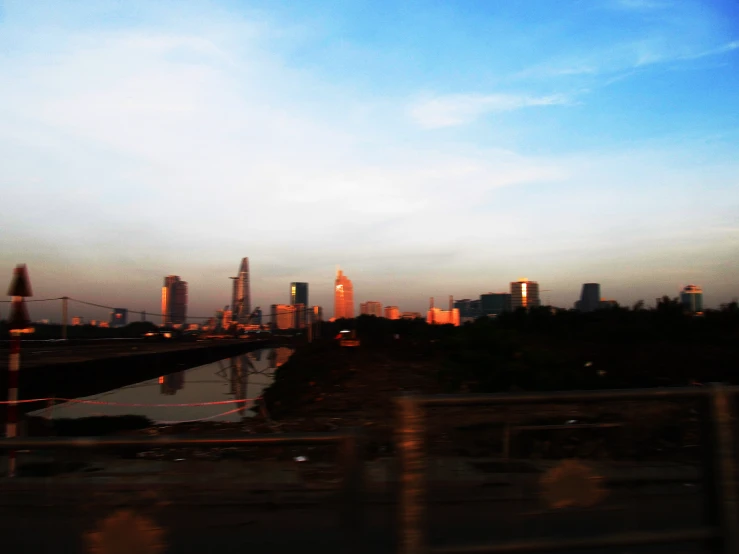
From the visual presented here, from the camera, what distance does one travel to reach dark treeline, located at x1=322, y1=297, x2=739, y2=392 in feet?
41.2

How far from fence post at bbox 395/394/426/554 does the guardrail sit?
0.25 meters

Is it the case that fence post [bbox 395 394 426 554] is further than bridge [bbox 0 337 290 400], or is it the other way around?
bridge [bbox 0 337 290 400]

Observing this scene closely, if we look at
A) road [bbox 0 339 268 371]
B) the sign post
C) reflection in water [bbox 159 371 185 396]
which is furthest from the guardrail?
reflection in water [bbox 159 371 185 396]

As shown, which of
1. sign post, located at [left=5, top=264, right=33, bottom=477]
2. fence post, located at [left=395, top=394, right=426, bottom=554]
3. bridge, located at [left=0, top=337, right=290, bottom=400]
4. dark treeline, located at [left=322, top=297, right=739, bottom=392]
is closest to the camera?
fence post, located at [left=395, top=394, right=426, bottom=554]

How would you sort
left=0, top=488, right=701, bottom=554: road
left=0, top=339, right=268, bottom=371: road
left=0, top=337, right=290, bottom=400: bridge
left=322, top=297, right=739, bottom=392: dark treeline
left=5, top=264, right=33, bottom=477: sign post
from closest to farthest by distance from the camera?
left=0, top=488, right=701, bottom=554: road, left=5, top=264, right=33, bottom=477: sign post, left=322, top=297, right=739, bottom=392: dark treeline, left=0, top=337, right=290, bottom=400: bridge, left=0, top=339, right=268, bottom=371: road

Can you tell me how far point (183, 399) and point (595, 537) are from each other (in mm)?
23392

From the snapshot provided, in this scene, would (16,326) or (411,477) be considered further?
(16,326)

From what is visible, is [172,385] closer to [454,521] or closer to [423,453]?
[454,521]

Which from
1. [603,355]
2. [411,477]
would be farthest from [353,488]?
[603,355]

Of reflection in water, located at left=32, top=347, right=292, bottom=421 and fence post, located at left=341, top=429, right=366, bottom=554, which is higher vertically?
fence post, located at left=341, top=429, right=366, bottom=554

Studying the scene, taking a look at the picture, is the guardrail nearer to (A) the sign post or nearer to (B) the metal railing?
(B) the metal railing

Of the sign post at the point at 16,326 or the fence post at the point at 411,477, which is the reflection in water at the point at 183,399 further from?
the fence post at the point at 411,477

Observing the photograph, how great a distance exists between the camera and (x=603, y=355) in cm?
1734

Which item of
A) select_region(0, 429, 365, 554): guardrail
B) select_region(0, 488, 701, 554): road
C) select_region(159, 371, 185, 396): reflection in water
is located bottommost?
select_region(159, 371, 185, 396): reflection in water
